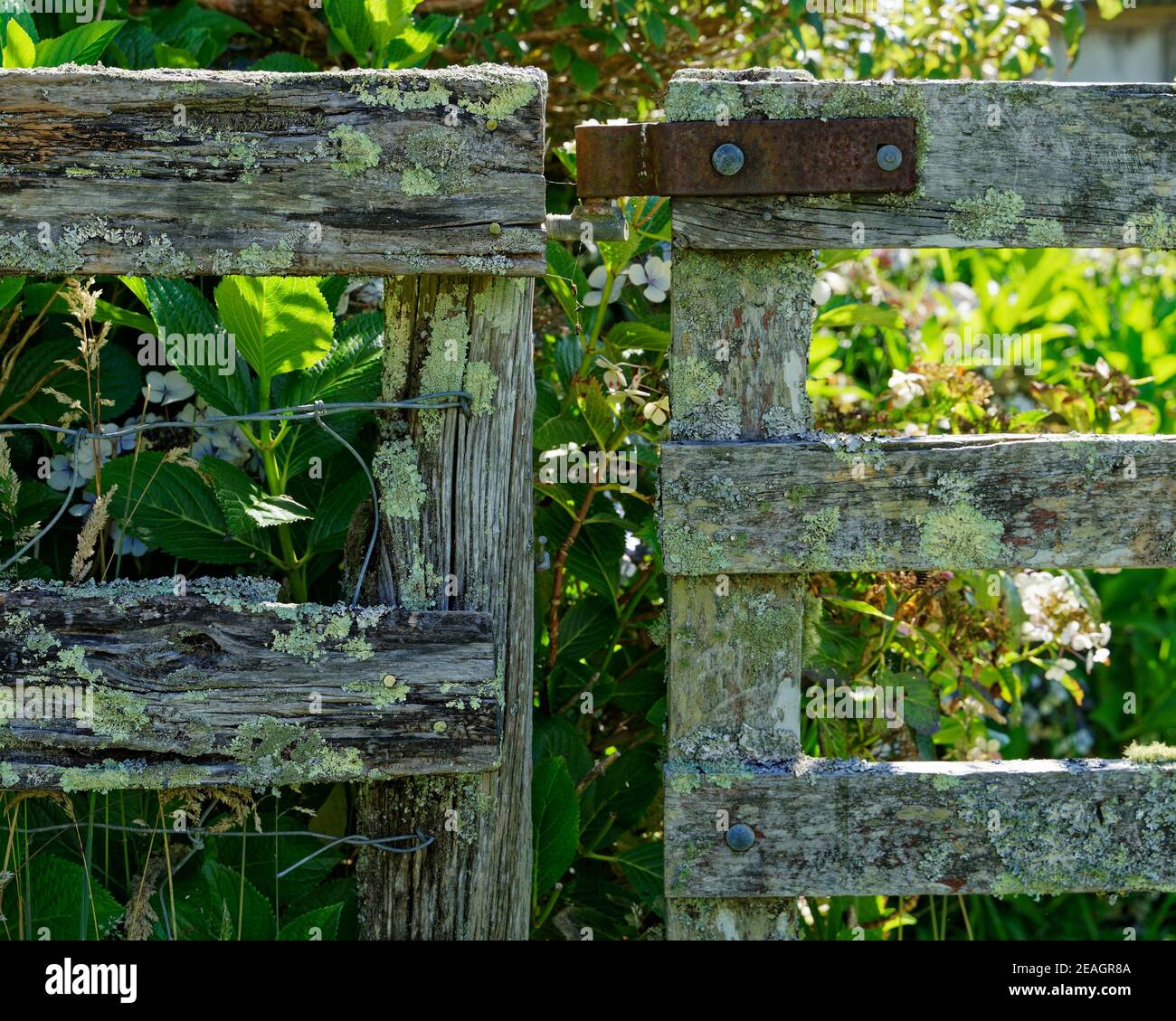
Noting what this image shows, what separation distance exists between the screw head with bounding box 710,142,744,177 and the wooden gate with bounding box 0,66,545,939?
9.4 inches

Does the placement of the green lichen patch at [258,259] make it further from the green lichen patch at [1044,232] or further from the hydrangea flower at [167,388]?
the green lichen patch at [1044,232]

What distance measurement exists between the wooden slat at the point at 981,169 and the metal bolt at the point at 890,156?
0.04 metres

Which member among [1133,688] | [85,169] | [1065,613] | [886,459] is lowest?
[1133,688]

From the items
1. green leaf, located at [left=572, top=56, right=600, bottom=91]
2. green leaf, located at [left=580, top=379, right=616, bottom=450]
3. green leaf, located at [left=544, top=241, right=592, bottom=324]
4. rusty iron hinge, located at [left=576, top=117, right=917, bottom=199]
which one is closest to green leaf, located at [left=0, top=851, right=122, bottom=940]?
green leaf, located at [left=580, top=379, right=616, bottom=450]

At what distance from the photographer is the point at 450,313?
5.39ft

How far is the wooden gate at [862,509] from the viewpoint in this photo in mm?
1583

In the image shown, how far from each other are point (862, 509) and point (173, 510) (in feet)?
3.70

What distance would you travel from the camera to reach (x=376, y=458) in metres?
1.69

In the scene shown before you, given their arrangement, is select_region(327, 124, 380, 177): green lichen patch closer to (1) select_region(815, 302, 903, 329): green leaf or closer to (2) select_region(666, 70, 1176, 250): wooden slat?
(2) select_region(666, 70, 1176, 250): wooden slat

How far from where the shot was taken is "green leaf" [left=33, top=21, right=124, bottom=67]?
1854 mm

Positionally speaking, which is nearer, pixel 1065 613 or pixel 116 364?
pixel 116 364

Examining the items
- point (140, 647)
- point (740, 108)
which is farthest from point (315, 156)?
point (140, 647)

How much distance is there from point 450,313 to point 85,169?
1.67 ft
